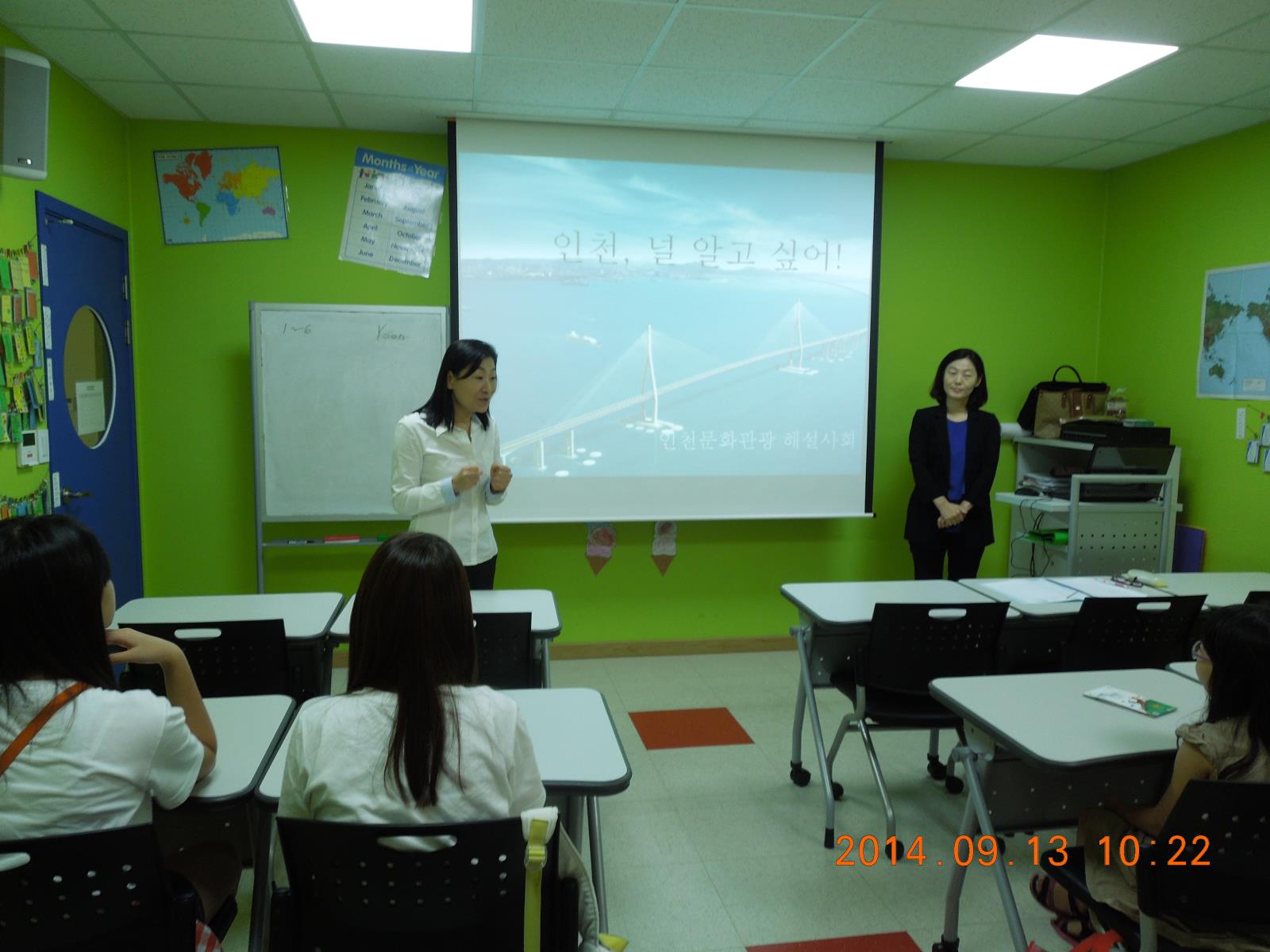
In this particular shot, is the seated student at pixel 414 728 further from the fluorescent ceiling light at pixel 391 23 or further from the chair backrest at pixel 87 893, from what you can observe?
the fluorescent ceiling light at pixel 391 23

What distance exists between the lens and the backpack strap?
124cm

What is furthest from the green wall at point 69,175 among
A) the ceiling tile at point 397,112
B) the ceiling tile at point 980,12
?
the ceiling tile at point 980,12

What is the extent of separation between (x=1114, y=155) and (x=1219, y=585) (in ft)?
8.52

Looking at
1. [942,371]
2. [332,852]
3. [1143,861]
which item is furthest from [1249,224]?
[332,852]

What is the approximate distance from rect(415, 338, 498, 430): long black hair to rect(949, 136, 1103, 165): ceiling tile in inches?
117

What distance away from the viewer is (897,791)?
3.01 m

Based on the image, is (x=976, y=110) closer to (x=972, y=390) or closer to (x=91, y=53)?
(x=972, y=390)

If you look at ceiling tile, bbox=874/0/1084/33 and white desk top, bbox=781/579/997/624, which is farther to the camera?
ceiling tile, bbox=874/0/1084/33

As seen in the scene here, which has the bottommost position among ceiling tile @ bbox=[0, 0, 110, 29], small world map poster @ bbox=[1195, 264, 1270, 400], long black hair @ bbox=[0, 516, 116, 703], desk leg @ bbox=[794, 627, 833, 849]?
desk leg @ bbox=[794, 627, 833, 849]

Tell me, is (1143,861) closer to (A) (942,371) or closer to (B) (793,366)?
(A) (942,371)

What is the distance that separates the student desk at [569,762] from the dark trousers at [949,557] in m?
2.57

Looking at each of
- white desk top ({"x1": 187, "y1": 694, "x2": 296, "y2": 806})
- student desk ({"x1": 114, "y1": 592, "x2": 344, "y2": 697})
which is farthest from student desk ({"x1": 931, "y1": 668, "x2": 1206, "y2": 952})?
student desk ({"x1": 114, "y1": 592, "x2": 344, "y2": 697})

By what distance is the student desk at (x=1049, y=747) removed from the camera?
1.75 metres

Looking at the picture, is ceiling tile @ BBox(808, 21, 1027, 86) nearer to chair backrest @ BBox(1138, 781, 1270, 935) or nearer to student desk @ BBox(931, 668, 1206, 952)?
student desk @ BBox(931, 668, 1206, 952)
